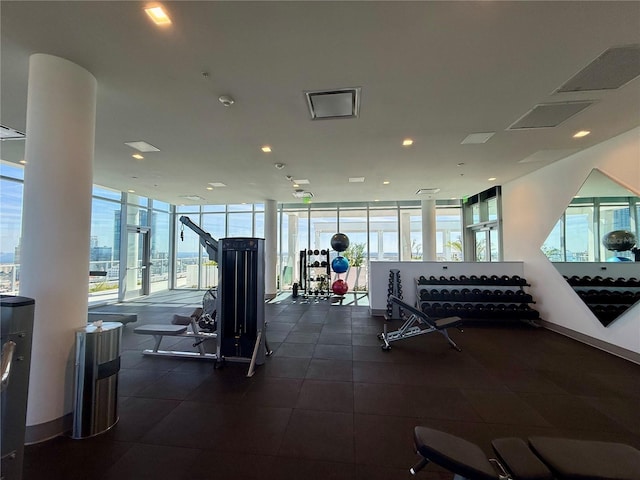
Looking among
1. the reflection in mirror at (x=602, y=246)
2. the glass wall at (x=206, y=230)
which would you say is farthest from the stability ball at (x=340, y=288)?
the reflection in mirror at (x=602, y=246)

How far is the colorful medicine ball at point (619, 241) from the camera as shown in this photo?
4062 mm

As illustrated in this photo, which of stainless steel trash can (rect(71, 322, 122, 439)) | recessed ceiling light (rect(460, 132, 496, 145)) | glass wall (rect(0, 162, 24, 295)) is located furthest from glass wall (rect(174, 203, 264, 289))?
stainless steel trash can (rect(71, 322, 122, 439))

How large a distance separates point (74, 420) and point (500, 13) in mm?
4606


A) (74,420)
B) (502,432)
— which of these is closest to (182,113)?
(74,420)

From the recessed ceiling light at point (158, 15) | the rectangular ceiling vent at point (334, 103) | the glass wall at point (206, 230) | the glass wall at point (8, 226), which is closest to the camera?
the recessed ceiling light at point (158, 15)

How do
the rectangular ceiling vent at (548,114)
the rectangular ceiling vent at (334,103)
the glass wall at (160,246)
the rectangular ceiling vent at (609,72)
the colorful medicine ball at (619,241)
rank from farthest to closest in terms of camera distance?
the glass wall at (160,246) → the colorful medicine ball at (619,241) → the rectangular ceiling vent at (548,114) → the rectangular ceiling vent at (334,103) → the rectangular ceiling vent at (609,72)

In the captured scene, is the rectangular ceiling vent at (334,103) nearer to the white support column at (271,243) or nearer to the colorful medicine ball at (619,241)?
the colorful medicine ball at (619,241)

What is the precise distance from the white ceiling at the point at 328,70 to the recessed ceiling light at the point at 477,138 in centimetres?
16

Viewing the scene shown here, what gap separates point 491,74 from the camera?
2.64 m

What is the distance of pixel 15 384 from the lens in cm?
156

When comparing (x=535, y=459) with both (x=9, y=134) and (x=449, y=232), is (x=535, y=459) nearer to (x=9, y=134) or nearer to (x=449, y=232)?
(x=9, y=134)

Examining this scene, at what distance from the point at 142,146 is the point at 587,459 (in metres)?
5.91

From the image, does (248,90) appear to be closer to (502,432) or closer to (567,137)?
(502,432)

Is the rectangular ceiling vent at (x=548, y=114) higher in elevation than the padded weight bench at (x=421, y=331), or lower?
higher
